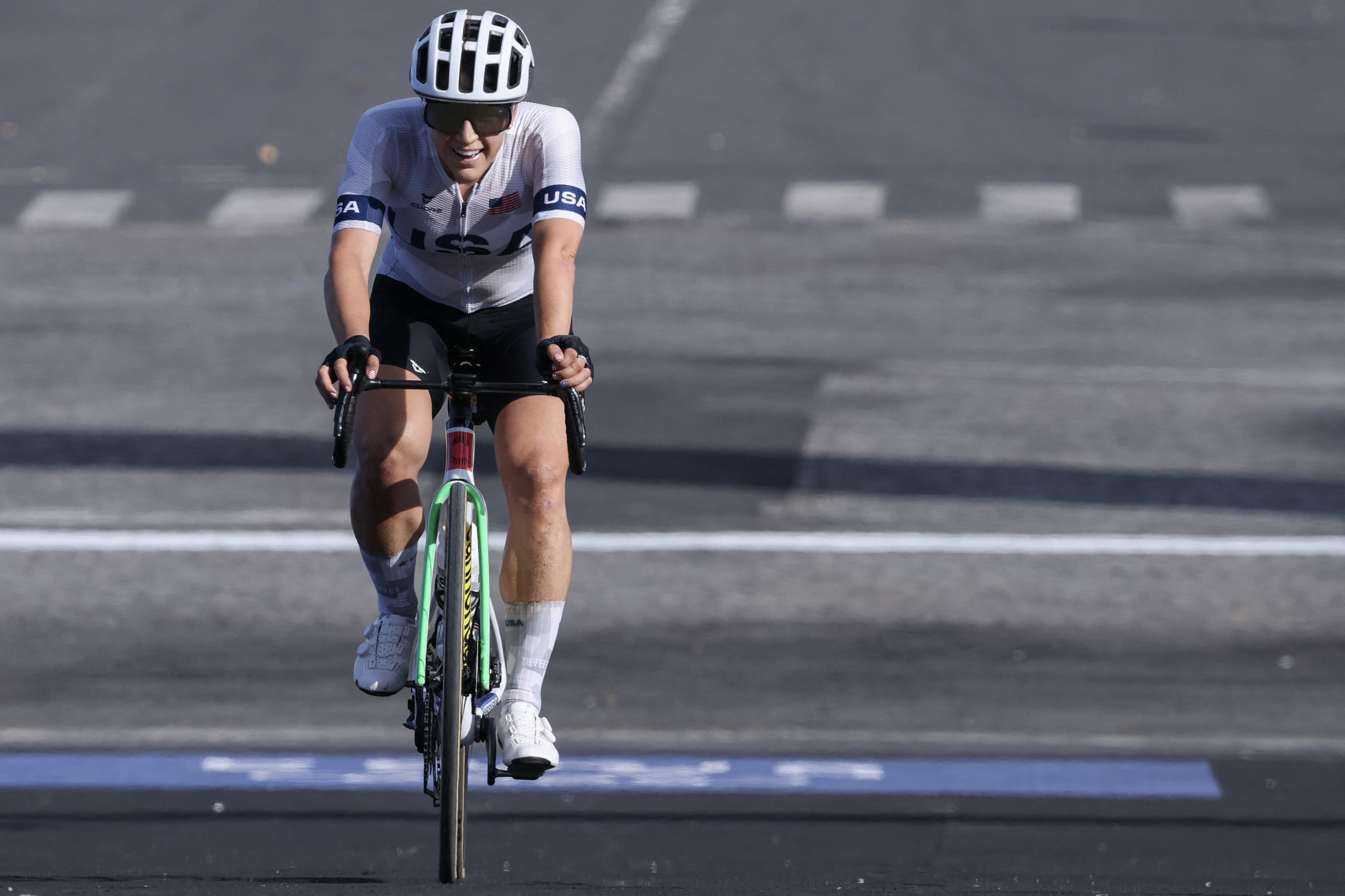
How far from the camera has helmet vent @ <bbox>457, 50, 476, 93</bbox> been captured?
A: 530 cm

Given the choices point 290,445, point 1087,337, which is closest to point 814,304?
point 1087,337

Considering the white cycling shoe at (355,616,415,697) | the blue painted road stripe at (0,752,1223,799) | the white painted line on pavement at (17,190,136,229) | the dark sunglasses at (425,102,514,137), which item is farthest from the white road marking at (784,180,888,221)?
the dark sunglasses at (425,102,514,137)

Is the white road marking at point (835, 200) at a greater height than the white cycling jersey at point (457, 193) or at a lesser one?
greater

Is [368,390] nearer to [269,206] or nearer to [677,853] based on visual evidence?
[677,853]

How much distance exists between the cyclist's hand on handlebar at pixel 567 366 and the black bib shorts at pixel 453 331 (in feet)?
2.43

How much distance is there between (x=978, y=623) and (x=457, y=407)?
435cm

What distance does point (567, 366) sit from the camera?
5172 millimetres

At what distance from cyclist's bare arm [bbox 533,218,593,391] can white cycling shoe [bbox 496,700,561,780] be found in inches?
41.7

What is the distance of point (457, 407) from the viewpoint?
5.64 metres

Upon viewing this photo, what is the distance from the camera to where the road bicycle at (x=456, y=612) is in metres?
5.27

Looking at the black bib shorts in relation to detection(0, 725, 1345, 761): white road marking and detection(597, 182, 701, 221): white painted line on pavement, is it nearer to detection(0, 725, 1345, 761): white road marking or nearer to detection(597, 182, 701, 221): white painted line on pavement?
detection(0, 725, 1345, 761): white road marking

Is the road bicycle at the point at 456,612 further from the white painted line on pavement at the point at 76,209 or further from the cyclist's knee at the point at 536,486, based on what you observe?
the white painted line on pavement at the point at 76,209

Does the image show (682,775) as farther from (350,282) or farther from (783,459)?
(783,459)

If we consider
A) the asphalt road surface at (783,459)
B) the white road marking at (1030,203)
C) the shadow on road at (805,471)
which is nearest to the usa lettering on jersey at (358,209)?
the asphalt road surface at (783,459)
